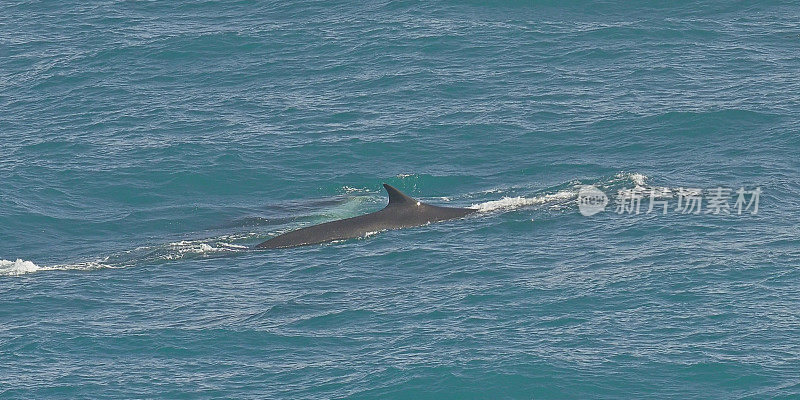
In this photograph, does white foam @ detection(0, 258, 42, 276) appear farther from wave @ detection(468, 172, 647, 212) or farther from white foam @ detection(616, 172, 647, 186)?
white foam @ detection(616, 172, 647, 186)

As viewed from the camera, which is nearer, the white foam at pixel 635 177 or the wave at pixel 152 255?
the wave at pixel 152 255

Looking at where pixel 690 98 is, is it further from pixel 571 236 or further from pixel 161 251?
pixel 161 251

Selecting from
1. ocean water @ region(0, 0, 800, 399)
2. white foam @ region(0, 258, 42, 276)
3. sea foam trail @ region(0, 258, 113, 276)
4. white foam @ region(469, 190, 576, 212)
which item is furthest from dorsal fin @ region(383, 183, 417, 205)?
white foam @ region(0, 258, 42, 276)

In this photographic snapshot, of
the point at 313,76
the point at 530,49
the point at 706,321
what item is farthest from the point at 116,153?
the point at 706,321

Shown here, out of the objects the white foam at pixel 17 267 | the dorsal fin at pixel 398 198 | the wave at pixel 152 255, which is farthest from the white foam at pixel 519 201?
the white foam at pixel 17 267

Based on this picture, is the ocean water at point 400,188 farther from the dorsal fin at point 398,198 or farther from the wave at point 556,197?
the dorsal fin at point 398,198

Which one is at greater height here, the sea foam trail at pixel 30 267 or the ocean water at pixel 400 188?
the ocean water at pixel 400 188

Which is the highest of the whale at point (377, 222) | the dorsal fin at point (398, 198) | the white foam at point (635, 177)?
the dorsal fin at point (398, 198)

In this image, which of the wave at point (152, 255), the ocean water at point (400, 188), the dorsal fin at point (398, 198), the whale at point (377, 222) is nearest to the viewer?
the ocean water at point (400, 188)
